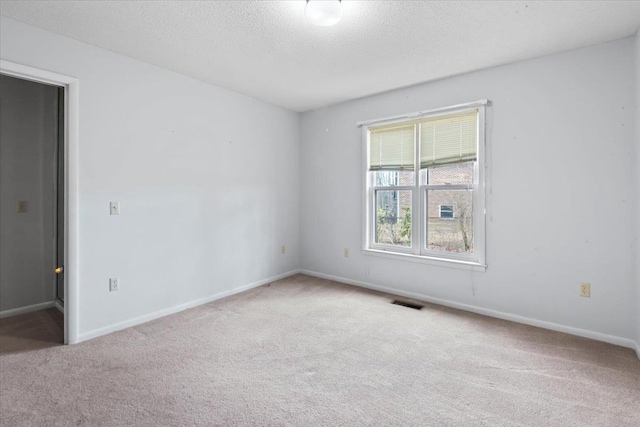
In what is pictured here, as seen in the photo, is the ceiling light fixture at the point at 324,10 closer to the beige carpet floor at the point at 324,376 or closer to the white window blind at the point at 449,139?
the white window blind at the point at 449,139

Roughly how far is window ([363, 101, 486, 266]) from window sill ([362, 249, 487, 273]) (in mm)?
36

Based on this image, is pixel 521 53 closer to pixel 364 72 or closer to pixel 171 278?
pixel 364 72

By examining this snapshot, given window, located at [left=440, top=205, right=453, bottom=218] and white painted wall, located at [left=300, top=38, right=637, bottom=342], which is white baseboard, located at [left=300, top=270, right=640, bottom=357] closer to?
white painted wall, located at [left=300, top=38, right=637, bottom=342]

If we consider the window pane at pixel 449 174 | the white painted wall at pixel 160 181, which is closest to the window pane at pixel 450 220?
the window pane at pixel 449 174

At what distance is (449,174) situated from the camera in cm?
352

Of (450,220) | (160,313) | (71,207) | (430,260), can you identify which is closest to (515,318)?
(430,260)

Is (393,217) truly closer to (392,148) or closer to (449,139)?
(392,148)

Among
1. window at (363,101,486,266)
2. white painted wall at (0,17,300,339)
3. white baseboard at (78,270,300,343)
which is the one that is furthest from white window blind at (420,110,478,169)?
white baseboard at (78,270,300,343)

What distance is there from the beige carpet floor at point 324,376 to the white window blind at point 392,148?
184 centimetres

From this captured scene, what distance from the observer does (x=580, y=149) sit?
2707mm

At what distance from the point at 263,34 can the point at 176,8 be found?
2.07 ft

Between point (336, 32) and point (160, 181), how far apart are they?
7.17 feet

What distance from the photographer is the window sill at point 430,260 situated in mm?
3287

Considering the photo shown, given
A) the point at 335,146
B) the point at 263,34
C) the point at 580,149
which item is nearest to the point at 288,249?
the point at 335,146
